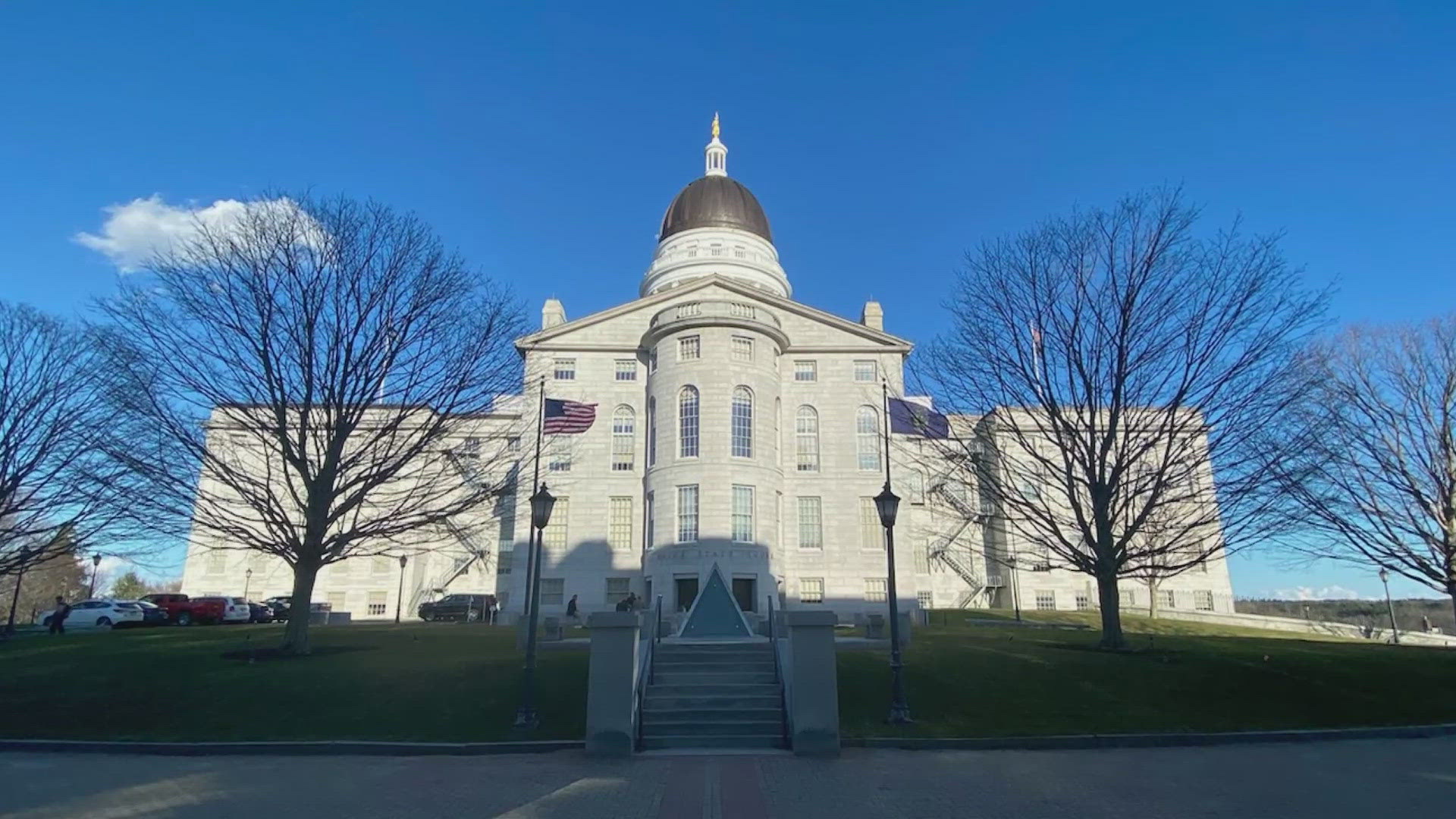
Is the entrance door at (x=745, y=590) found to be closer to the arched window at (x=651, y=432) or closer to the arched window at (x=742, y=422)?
the arched window at (x=742, y=422)

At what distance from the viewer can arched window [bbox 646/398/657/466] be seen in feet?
137

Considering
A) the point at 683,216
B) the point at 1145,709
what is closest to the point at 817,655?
the point at 1145,709

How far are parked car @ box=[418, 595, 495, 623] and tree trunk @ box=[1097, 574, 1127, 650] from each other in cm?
3282

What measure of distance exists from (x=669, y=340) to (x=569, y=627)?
Answer: 15884mm

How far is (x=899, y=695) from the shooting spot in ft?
46.7

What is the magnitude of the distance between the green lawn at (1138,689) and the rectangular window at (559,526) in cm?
2409

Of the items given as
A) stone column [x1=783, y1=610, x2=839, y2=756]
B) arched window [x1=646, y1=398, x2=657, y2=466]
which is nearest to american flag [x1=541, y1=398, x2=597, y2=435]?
arched window [x1=646, y1=398, x2=657, y2=466]

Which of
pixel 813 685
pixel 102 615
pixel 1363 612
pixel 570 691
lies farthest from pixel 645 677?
pixel 1363 612

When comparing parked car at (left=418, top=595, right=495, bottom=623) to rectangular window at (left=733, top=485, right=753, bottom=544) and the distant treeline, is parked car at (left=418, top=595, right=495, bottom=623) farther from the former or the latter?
the distant treeline

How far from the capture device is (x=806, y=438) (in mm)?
44719

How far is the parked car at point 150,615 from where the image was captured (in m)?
33.8

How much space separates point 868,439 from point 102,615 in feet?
120

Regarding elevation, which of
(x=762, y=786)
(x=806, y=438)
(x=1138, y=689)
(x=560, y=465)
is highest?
(x=806, y=438)

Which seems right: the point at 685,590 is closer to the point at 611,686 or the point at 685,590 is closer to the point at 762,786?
the point at 611,686
